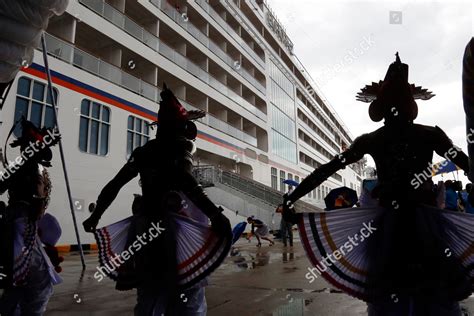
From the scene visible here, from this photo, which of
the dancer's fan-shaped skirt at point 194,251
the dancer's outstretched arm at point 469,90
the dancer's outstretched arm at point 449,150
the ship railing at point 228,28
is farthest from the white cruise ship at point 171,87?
the dancer's outstretched arm at point 469,90

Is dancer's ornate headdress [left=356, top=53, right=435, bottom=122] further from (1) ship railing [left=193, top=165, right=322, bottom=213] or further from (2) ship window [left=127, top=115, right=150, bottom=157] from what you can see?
(1) ship railing [left=193, top=165, right=322, bottom=213]

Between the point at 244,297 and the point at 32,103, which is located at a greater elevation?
the point at 32,103

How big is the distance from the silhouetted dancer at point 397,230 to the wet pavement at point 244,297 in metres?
1.72

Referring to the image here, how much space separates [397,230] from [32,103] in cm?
1159

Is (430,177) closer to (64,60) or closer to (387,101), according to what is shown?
(387,101)

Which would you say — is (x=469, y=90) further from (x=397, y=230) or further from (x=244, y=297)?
(x=244, y=297)

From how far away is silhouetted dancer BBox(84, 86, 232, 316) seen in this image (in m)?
2.19

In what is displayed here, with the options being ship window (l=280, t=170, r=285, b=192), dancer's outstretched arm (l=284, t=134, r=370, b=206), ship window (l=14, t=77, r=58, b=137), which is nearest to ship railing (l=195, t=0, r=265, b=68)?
ship window (l=280, t=170, r=285, b=192)

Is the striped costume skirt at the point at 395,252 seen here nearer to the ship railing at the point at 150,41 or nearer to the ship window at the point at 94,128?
the ship window at the point at 94,128

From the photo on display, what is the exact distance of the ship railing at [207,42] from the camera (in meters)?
18.8

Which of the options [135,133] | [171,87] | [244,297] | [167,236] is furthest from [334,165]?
[171,87]

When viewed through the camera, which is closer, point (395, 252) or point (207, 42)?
point (395, 252)

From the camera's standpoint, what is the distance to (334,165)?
7.55 feet

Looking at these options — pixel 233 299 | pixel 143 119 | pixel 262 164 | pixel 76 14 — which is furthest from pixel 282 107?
pixel 233 299
